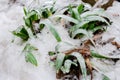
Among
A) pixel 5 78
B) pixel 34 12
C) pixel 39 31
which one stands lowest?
pixel 5 78

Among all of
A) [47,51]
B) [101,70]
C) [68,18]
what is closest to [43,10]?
[68,18]

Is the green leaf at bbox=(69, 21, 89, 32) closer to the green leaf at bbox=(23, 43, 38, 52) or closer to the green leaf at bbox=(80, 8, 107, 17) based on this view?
the green leaf at bbox=(80, 8, 107, 17)

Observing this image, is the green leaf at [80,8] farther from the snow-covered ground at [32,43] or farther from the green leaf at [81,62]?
the green leaf at [81,62]

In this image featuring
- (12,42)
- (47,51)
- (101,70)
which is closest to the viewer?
(101,70)

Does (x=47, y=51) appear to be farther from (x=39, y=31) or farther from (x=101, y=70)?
(x=101, y=70)

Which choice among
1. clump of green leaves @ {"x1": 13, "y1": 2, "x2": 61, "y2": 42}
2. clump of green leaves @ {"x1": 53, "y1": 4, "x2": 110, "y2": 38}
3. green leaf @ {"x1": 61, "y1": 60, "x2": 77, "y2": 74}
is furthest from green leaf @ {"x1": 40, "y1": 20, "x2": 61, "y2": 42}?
green leaf @ {"x1": 61, "y1": 60, "x2": 77, "y2": 74}

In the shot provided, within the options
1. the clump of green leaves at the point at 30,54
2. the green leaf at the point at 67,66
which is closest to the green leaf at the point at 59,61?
the green leaf at the point at 67,66
